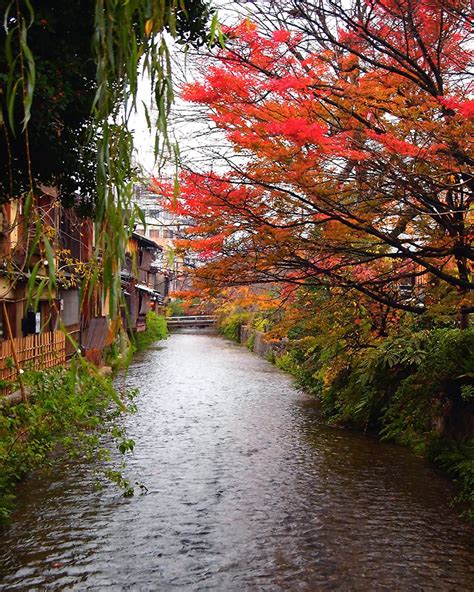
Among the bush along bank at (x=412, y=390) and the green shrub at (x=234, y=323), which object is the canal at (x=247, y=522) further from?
the green shrub at (x=234, y=323)

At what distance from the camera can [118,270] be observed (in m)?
2.68

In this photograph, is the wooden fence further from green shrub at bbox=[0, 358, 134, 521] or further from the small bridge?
the small bridge

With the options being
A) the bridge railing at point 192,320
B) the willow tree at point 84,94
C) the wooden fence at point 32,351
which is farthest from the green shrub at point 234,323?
the willow tree at point 84,94

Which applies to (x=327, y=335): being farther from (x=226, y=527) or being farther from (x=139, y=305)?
(x=139, y=305)

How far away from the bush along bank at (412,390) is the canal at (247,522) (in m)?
0.40

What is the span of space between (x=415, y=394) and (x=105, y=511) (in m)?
6.16

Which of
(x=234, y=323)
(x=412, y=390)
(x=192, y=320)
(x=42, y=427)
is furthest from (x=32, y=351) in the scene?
(x=192, y=320)

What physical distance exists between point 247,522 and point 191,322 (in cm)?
5325

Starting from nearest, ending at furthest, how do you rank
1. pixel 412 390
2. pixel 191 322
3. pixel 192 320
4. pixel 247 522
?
pixel 247 522, pixel 412 390, pixel 191 322, pixel 192 320

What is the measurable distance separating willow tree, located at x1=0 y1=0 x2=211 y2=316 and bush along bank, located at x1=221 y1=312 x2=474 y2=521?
6.51 metres

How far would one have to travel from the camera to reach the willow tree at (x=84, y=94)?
2.67 meters

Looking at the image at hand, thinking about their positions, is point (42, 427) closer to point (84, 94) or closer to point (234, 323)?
point (84, 94)

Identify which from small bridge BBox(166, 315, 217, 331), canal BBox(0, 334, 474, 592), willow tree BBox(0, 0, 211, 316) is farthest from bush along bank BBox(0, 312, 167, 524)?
small bridge BBox(166, 315, 217, 331)

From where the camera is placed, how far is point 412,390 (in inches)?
445
